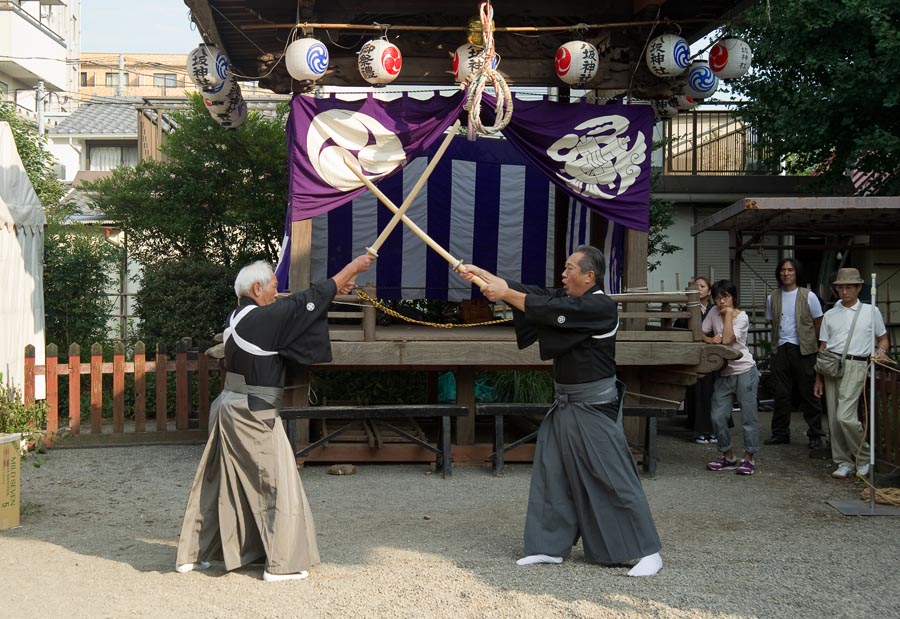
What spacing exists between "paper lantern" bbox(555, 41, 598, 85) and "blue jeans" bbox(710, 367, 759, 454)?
9.27 ft

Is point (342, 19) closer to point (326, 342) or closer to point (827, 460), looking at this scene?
point (326, 342)

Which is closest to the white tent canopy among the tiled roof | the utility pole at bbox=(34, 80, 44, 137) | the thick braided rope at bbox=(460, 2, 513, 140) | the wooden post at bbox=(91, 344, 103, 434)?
the wooden post at bbox=(91, 344, 103, 434)

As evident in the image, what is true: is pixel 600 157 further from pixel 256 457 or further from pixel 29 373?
pixel 29 373

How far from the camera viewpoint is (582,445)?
194 inches

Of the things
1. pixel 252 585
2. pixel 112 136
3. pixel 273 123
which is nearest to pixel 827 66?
pixel 273 123

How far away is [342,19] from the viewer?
27.3 feet

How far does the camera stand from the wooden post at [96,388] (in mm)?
8961

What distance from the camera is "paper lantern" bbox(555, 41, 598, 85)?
A: 7.64 meters

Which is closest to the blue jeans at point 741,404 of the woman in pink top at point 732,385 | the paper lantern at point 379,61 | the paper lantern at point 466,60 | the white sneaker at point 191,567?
the woman in pink top at point 732,385

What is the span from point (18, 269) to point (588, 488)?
6.45 meters

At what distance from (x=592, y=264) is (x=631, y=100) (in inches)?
155

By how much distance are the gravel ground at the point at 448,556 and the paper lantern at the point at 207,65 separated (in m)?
3.58

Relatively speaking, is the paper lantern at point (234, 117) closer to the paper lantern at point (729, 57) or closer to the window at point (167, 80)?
the paper lantern at point (729, 57)

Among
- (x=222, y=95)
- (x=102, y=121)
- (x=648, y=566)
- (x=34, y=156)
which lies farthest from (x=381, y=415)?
(x=102, y=121)
